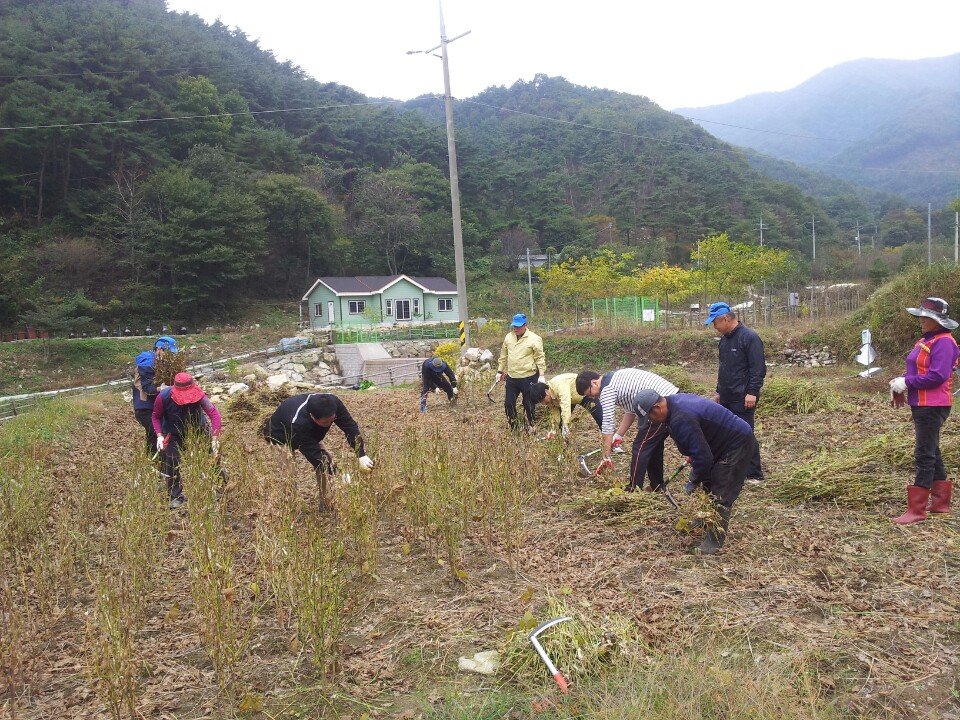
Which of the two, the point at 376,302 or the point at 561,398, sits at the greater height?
the point at 376,302

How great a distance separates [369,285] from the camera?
39.5 metres

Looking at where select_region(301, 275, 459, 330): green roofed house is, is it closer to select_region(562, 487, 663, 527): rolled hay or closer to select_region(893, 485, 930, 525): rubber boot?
select_region(562, 487, 663, 527): rolled hay

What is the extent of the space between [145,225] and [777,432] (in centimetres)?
3542

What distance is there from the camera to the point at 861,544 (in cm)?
371

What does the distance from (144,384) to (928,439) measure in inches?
235

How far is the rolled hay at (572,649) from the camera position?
267 cm

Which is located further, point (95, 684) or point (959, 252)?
point (959, 252)

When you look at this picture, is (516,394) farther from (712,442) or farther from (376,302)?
(376,302)

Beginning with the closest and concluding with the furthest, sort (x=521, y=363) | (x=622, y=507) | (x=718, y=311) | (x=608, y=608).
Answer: (x=608, y=608) < (x=622, y=507) < (x=718, y=311) < (x=521, y=363)

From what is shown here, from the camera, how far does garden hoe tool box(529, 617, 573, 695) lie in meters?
2.54

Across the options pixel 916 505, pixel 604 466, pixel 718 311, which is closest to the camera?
pixel 916 505

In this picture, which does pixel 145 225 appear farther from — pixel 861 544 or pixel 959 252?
pixel 959 252

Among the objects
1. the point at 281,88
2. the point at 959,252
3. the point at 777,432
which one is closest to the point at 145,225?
the point at 281,88

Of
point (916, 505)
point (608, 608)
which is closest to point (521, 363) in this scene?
point (916, 505)
